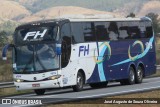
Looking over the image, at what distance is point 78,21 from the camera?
27.5m

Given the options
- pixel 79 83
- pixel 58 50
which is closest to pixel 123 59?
pixel 79 83

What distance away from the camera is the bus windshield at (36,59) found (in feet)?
82.9

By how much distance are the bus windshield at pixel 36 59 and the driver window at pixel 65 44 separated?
43 cm

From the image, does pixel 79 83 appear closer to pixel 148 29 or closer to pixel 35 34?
pixel 35 34

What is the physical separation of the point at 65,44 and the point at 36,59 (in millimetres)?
1382

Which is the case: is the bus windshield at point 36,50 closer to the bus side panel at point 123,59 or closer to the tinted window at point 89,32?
the tinted window at point 89,32

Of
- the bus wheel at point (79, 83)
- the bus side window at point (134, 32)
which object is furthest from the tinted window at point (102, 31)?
the bus wheel at point (79, 83)

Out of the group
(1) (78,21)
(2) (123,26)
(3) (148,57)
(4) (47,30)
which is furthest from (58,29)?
(3) (148,57)

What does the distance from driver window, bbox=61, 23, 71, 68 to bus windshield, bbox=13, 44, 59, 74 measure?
432mm

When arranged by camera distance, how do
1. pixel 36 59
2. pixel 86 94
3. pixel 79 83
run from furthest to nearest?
pixel 79 83, pixel 36 59, pixel 86 94

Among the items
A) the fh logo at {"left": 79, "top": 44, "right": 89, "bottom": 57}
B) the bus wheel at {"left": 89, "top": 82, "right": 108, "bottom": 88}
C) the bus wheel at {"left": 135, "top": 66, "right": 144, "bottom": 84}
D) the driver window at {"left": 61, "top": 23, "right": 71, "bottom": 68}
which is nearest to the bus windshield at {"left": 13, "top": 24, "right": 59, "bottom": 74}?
the driver window at {"left": 61, "top": 23, "right": 71, "bottom": 68}

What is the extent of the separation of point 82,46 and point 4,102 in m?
7.31

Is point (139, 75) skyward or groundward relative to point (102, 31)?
groundward

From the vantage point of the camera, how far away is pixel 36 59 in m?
25.4
